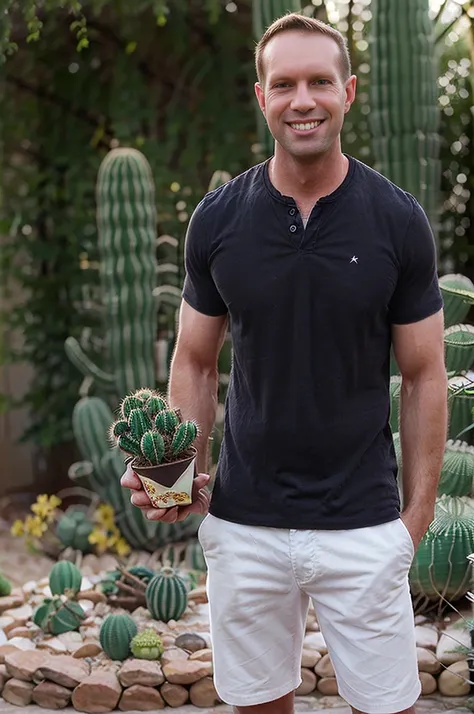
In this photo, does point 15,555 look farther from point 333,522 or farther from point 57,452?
point 333,522

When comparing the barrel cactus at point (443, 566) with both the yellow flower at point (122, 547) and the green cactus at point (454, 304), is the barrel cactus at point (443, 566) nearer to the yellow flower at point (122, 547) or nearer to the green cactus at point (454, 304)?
the green cactus at point (454, 304)

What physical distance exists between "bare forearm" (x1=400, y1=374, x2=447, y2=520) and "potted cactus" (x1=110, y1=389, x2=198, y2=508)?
1.42ft

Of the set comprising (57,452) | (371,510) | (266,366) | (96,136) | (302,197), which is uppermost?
(96,136)

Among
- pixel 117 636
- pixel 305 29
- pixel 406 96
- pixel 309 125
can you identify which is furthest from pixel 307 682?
pixel 406 96

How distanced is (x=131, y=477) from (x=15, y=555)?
364 cm

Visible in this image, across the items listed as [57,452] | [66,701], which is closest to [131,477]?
[66,701]

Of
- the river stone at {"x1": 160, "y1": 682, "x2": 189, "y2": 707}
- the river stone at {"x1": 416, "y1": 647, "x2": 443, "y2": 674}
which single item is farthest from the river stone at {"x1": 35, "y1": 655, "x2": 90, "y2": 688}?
the river stone at {"x1": 416, "y1": 647, "x2": 443, "y2": 674}

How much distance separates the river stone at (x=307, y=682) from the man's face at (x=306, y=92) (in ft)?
6.71

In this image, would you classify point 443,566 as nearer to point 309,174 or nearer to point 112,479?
point 112,479

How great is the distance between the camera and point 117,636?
348 centimetres

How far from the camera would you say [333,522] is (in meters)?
1.90

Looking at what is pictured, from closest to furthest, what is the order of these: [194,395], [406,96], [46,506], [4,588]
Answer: [194,395]
[4,588]
[406,96]
[46,506]

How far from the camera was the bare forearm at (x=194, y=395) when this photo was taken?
2.14 meters

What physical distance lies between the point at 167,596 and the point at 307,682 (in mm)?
676
